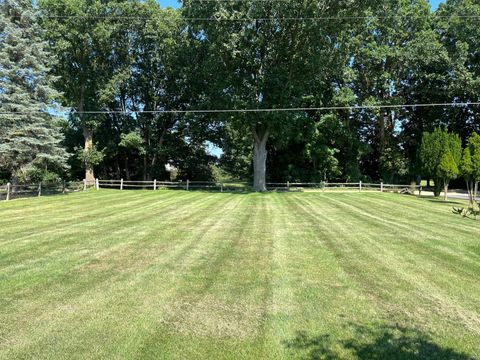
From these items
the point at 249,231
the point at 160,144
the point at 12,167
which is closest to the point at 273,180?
the point at 160,144

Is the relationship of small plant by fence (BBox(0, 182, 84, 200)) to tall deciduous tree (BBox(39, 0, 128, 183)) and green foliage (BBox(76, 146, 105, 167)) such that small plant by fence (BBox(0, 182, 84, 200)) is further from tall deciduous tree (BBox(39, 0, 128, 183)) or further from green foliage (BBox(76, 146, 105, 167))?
tall deciduous tree (BBox(39, 0, 128, 183))

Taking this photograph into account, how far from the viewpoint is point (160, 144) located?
32938 mm

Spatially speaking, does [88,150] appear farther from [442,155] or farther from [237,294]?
[237,294]

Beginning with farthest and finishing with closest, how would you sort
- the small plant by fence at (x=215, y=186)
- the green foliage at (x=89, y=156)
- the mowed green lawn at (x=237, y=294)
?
the green foliage at (x=89, y=156)
the small plant by fence at (x=215, y=186)
the mowed green lawn at (x=237, y=294)

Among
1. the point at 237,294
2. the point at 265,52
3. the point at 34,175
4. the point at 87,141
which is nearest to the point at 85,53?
the point at 87,141

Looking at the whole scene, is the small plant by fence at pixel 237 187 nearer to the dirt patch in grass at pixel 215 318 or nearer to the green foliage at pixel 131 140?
the green foliage at pixel 131 140

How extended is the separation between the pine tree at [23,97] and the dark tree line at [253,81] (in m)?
0.17

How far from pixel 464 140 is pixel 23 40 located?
1494 inches

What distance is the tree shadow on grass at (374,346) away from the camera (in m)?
3.40

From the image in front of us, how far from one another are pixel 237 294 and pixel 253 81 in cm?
2170

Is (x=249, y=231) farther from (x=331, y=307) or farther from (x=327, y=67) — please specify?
(x=327, y=67)

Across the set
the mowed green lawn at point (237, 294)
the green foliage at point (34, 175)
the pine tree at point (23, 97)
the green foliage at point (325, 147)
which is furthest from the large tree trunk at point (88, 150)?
the mowed green lawn at point (237, 294)

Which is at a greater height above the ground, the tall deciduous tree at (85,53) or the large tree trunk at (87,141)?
the tall deciduous tree at (85,53)

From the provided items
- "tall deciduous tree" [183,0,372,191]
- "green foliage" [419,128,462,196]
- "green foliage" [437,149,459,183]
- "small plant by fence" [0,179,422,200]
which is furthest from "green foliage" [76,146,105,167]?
"green foliage" [437,149,459,183]
